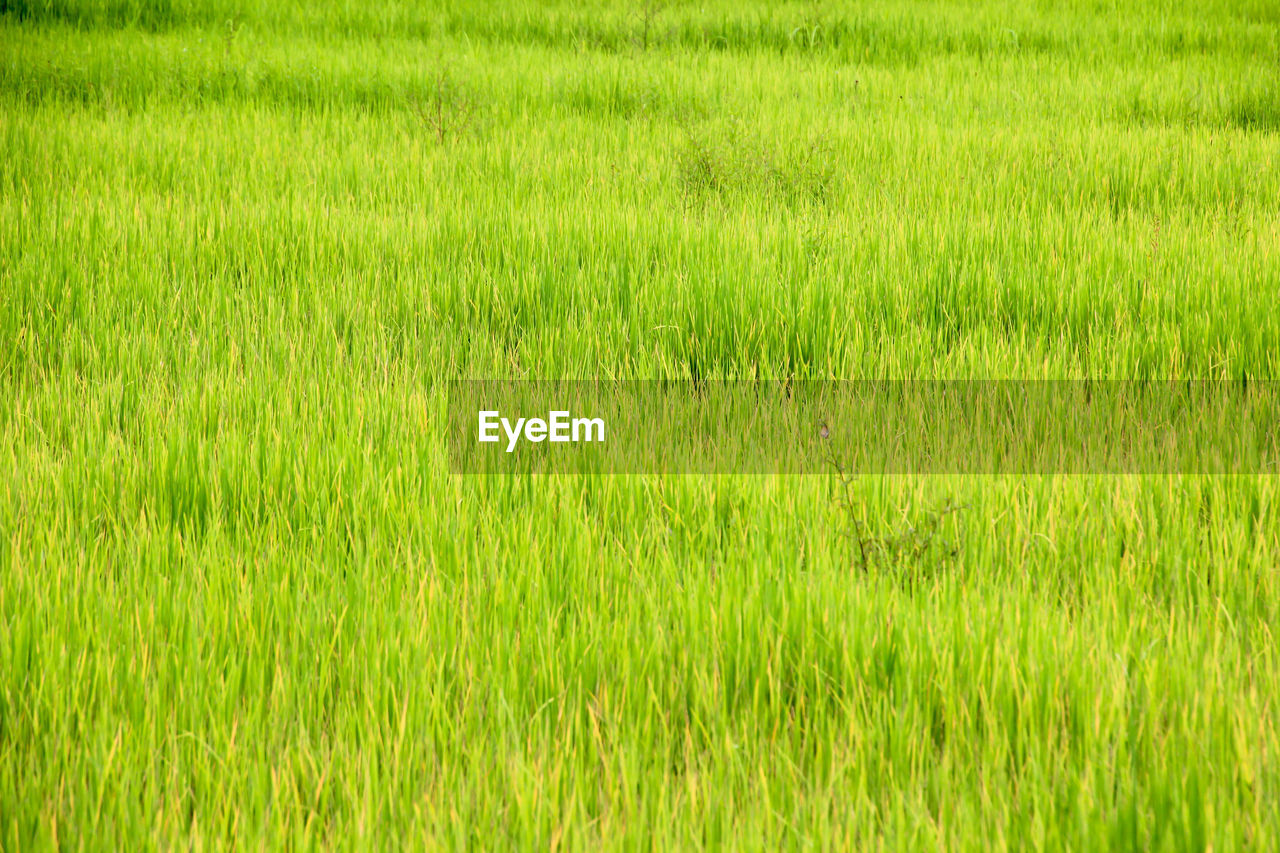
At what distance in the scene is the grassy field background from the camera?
4.42 feet

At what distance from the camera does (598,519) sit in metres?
2.13

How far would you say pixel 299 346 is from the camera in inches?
116

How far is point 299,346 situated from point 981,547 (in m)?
2.09

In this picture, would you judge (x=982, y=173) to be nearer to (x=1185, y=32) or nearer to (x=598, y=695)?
(x=598, y=695)

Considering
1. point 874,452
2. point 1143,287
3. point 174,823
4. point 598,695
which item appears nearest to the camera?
point 174,823

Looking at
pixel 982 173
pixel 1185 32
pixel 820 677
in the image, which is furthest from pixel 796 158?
pixel 1185 32

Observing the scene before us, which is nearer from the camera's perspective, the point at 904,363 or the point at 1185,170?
the point at 904,363

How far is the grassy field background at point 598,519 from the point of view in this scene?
4.42ft

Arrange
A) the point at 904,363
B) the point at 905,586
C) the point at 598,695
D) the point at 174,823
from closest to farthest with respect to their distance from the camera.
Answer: the point at 174,823 → the point at 598,695 → the point at 905,586 → the point at 904,363

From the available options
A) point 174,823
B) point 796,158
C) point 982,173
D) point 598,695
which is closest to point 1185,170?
point 982,173


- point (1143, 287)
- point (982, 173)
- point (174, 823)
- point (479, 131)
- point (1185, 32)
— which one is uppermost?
point (1185, 32)

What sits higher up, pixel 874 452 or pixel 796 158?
pixel 796 158

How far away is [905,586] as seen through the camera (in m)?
1.90

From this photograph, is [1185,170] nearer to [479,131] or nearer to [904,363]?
[904,363]
